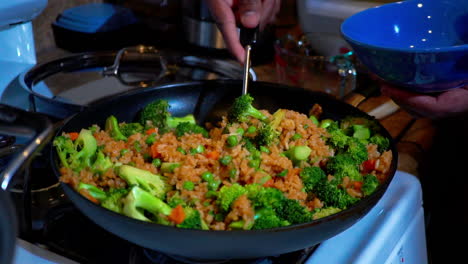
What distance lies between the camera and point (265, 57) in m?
2.12

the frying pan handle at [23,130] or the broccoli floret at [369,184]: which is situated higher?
the frying pan handle at [23,130]

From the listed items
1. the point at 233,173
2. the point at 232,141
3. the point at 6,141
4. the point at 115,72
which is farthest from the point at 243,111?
the point at 115,72

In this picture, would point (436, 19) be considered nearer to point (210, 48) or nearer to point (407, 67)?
point (407, 67)

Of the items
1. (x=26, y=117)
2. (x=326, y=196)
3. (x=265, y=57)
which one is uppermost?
(x=26, y=117)

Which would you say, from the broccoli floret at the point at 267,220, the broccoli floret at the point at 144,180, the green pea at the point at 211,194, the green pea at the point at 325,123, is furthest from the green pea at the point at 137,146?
the green pea at the point at 325,123

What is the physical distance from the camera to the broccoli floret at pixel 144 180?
2.82 feet

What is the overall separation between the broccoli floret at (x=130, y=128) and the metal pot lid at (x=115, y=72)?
1.43 ft

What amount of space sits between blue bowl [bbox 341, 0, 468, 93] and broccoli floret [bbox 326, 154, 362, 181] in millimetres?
229

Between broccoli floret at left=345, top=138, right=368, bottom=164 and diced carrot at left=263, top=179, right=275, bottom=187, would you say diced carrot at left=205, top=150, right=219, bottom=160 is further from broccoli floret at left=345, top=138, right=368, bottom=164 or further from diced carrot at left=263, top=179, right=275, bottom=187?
broccoli floret at left=345, top=138, right=368, bottom=164

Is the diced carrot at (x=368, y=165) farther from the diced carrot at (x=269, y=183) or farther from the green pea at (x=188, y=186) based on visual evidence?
the green pea at (x=188, y=186)

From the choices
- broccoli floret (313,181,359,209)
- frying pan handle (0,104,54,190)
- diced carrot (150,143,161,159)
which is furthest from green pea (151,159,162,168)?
broccoli floret (313,181,359,209)

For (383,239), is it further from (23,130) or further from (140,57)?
(140,57)

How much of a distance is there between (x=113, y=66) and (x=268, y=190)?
1.04m

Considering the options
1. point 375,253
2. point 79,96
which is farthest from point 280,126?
point 79,96
